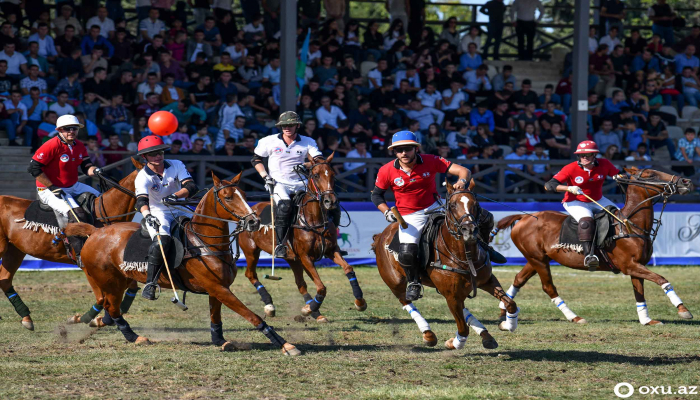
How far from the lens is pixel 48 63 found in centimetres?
2073

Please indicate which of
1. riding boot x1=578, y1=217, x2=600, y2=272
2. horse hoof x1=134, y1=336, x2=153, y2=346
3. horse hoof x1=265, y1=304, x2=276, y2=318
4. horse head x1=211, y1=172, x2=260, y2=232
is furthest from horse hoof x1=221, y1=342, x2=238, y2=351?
riding boot x1=578, y1=217, x2=600, y2=272

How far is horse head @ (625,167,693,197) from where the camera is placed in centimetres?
1238

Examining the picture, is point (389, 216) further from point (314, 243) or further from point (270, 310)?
point (270, 310)

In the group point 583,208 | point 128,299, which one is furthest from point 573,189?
point 128,299

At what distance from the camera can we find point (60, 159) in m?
11.9

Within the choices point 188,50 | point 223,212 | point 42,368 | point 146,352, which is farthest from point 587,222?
point 188,50

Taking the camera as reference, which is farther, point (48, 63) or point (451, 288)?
point (48, 63)

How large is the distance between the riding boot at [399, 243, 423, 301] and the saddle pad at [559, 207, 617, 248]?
397 centimetres

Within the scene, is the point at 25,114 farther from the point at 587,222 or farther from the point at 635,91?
the point at 635,91

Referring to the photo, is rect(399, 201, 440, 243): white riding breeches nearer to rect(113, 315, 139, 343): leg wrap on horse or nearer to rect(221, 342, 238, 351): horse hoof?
rect(221, 342, 238, 351): horse hoof

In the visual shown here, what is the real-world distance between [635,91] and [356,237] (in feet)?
34.7

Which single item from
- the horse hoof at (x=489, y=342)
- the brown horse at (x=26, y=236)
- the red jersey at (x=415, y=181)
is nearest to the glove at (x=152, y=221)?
the brown horse at (x=26, y=236)

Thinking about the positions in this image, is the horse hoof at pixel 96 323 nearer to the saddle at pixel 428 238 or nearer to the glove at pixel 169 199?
the glove at pixel 169 199

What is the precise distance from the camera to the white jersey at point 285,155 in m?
13.0
